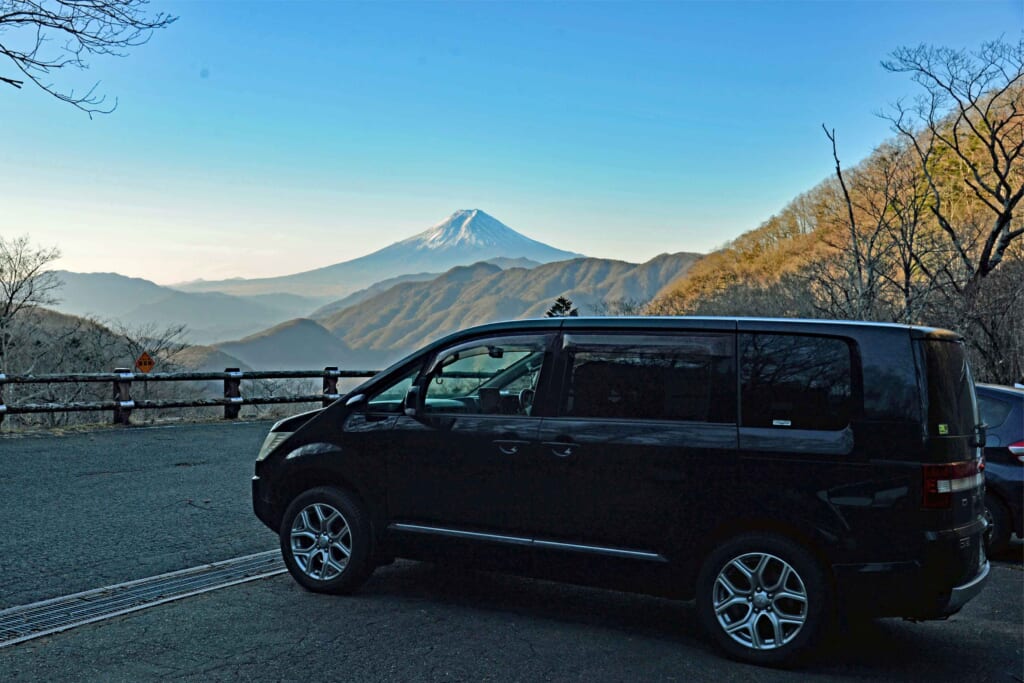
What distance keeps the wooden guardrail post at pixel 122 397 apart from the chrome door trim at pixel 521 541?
12.9 meters

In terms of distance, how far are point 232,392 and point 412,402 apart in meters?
14.1

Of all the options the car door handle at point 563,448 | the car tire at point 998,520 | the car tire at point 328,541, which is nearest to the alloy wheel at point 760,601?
the car door handle at point 563,448

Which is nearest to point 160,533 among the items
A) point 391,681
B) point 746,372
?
point 391,681

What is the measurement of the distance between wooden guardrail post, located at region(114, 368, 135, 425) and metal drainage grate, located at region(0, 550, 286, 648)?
36.6 ft

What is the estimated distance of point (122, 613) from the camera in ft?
18.8

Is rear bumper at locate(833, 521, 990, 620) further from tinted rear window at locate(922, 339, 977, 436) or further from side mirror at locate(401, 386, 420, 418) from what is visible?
side mirror at locate(401, 386, 420, 418)

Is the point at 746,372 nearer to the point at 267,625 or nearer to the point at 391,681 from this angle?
the point at 391,681

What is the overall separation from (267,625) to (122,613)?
1.00 meters

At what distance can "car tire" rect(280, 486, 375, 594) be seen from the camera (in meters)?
6.16

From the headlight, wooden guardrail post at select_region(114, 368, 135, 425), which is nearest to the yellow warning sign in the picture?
wooden guardrail post at select_region(114, 368, 135, 425)

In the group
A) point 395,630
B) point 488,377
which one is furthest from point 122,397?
point 395,630

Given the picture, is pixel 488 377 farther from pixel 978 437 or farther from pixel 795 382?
pixel 978 437

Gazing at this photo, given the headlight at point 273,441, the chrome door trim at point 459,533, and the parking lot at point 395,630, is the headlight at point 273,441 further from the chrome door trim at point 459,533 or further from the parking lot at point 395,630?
the chrome door trim at point 459,533

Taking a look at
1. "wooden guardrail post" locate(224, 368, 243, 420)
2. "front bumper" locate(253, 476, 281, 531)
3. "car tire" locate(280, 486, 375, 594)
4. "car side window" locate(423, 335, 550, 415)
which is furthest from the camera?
"wooden guardrail post" locate(224, 368, 243, 420)
